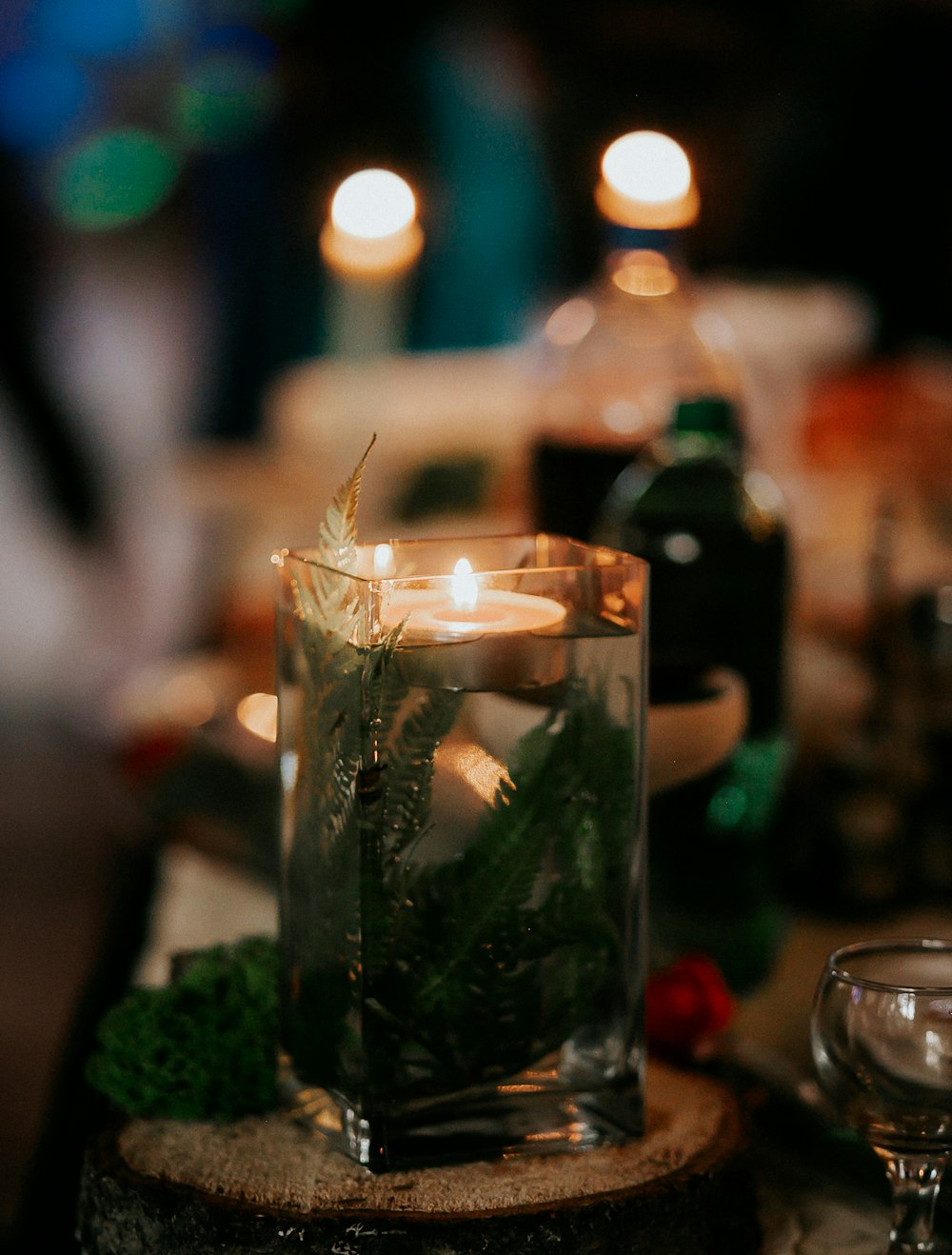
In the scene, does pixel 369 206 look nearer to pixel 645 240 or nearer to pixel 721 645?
pixel 645 240

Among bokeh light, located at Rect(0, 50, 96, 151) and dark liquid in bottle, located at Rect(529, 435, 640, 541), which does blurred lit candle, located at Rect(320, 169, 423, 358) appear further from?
bokeh light, located at Rect(0, 50, 96, 151)

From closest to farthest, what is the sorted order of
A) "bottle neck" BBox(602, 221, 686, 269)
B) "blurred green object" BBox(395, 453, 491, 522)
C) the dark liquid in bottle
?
the dark liquid in bottle, "bottle neck" BBox(602, 221, 686, 269), "blurred green object" BBox(395, 453, 491, 522)

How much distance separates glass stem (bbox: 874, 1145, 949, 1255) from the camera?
Result: 0.48m

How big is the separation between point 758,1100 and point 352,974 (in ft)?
0.66

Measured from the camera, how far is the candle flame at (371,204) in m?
0.89

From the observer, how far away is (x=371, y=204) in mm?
944

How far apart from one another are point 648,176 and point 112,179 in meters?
3.44

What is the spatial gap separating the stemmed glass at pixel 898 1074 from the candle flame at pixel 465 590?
18 centimetres

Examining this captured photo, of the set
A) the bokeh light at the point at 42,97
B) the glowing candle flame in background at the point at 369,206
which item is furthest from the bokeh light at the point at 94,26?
the glowing candle flame in background at the point at 369,206

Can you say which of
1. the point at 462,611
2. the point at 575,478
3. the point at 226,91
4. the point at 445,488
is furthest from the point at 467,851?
the point at 226,91

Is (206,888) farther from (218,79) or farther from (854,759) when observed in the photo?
(218,79)

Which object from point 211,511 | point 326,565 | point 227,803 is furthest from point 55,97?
point 326,565

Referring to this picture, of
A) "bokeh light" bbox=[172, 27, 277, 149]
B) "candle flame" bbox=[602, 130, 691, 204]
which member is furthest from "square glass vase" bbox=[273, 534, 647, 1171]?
"bokeh light" bbox=[172, 27, 277, 149]

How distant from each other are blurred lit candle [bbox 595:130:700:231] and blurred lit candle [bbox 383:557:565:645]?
45cm
